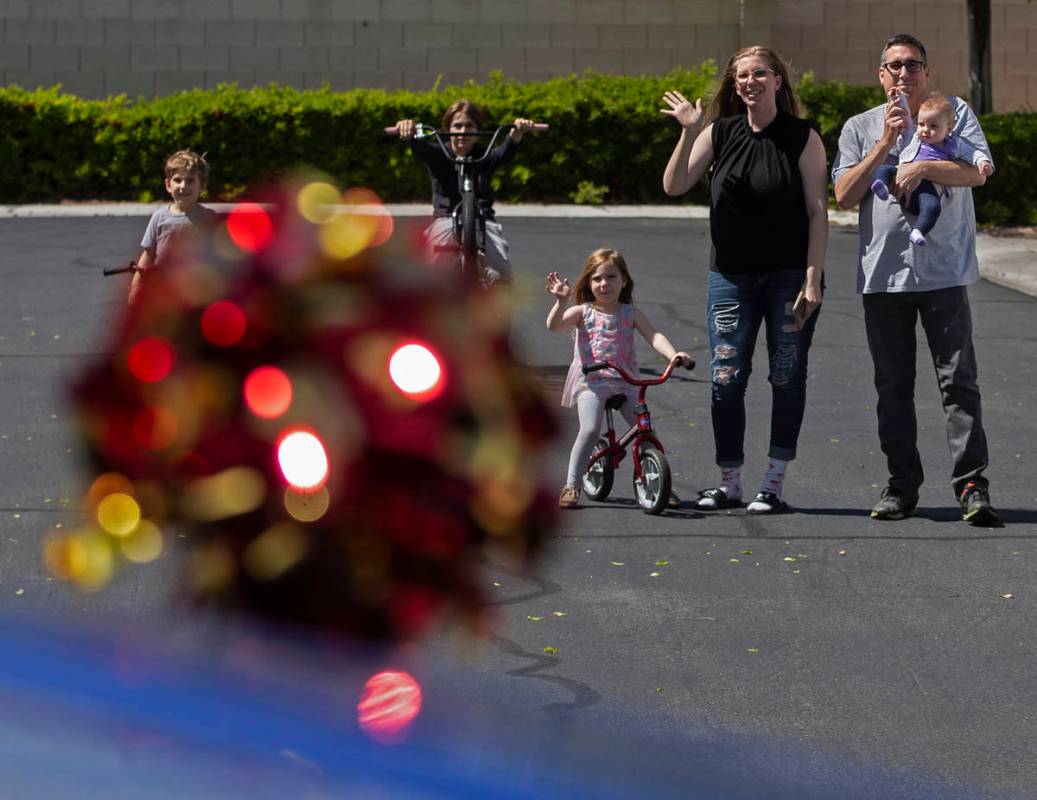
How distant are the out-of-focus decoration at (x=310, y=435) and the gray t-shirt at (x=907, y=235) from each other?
19.7ft

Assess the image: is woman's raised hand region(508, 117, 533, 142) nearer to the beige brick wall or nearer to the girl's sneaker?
the girl's sneaker

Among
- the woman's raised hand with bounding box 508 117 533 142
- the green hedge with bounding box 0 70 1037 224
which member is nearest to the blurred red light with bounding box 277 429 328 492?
the woman's raised hand with bounding box 508 117 533 142

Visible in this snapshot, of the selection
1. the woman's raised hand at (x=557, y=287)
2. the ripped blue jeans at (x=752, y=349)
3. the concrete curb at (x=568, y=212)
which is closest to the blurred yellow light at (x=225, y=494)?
the woman's raised hand at (x=557, y=287)

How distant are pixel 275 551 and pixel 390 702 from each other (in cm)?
10

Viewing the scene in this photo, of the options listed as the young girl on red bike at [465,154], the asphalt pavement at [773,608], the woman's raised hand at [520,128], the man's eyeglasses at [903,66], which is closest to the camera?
the asphalt pavement at [773,608]

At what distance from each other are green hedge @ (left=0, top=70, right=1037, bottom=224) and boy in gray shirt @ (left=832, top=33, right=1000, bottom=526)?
593 inches

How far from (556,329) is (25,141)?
54.3ft

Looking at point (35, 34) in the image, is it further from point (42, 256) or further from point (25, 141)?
point (42, 256)

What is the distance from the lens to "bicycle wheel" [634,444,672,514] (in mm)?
6656

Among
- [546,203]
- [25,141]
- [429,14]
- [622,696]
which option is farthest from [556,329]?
[429,14]

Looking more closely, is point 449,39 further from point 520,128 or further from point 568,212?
point 520,128

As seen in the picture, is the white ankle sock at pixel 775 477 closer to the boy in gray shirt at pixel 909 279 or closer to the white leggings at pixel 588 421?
the boy in gray shirt at pixel 909 279

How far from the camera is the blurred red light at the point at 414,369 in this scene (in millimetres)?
721

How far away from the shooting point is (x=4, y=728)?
2.13 ft
